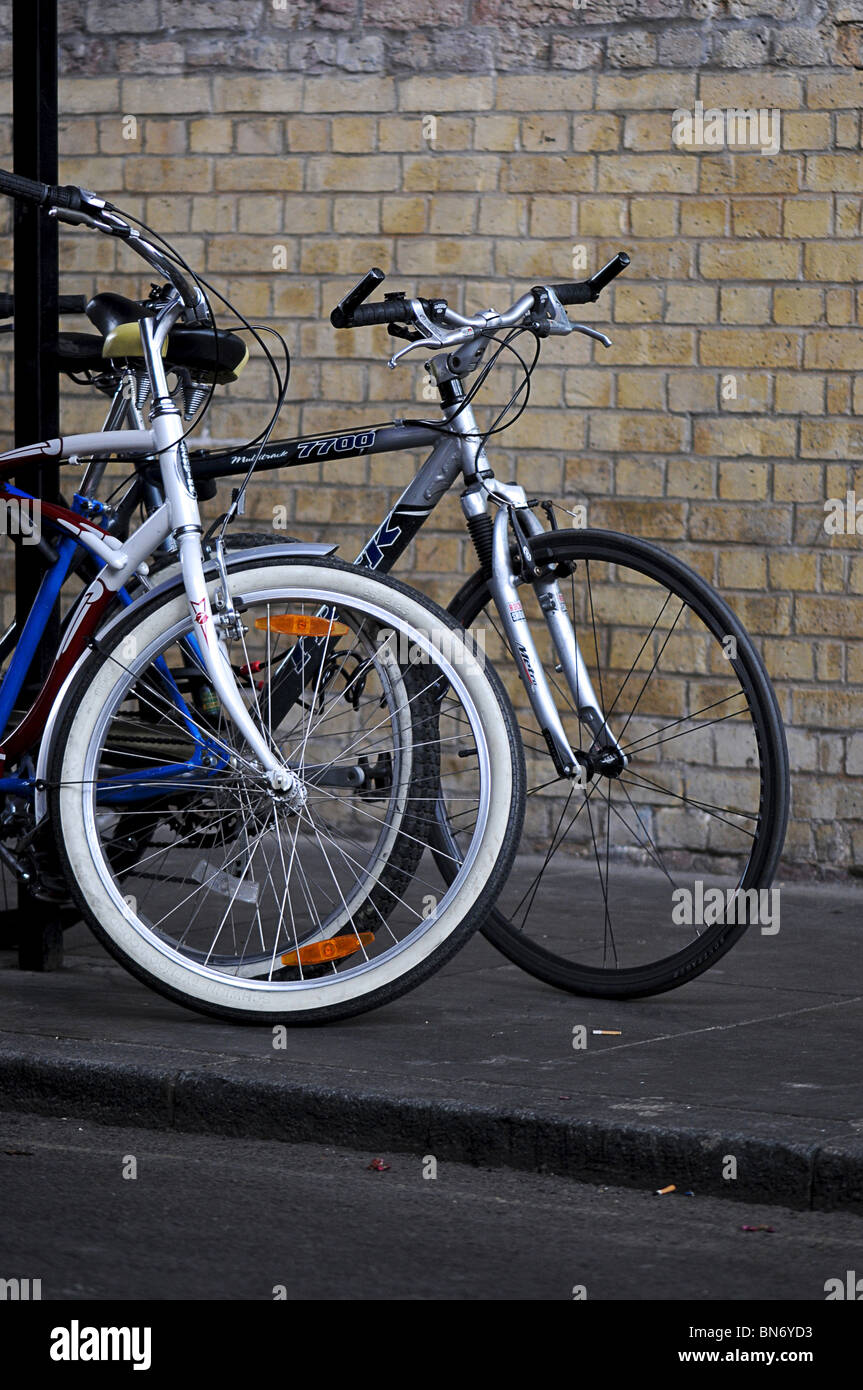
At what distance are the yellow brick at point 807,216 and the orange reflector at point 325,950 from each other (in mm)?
3406

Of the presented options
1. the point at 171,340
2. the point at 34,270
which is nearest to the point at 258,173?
the point at 34,270

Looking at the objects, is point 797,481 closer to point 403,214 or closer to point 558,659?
point 403,214

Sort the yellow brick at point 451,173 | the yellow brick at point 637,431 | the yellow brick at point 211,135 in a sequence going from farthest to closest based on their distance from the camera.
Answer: the yellow brick at point 211,135, the yellow brick at point 451,173, the yellow brick at point 637,431

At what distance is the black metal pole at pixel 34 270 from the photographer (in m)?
5.39

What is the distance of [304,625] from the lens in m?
4.86

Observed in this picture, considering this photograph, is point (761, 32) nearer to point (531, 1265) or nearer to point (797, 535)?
point (797, 535)

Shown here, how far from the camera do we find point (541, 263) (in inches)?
293

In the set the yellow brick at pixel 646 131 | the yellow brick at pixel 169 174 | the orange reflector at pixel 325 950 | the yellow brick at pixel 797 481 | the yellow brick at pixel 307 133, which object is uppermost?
the yellow brick at pixel 307 133

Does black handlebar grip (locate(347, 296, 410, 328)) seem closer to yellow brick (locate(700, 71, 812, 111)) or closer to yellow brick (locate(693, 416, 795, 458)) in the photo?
yellow brick (locate(693, 416, 795, 458))

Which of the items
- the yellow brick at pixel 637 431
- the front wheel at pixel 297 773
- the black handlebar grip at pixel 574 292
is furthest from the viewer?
the yellow brick at pixel 637 431

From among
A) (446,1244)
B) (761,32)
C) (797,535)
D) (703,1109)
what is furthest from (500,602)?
(761,32)

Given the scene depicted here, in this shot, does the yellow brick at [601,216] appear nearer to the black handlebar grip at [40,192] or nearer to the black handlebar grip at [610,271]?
the black handlebar grip at [610,271]

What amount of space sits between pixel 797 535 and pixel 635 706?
2.82 ft

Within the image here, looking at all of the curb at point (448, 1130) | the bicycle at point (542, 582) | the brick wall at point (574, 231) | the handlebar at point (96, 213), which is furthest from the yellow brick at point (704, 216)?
the curb at point (448, 1130)
